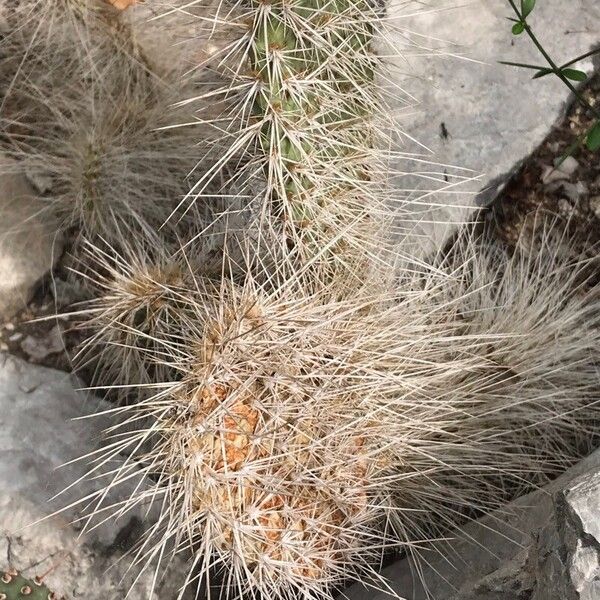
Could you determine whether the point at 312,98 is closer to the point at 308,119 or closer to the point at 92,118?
the point at 308,119

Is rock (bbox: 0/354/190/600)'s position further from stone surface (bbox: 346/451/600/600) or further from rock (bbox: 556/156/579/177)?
rock (bbox: 556/156/579/177)

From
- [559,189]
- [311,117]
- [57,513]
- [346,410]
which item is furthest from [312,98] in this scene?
[57,513]

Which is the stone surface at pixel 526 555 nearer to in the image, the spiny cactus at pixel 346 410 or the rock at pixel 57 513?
the spiny cactus at pixel 346 410

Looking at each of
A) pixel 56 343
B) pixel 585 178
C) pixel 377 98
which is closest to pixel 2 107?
pixel 56 343

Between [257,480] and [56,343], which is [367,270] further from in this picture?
[56,343]

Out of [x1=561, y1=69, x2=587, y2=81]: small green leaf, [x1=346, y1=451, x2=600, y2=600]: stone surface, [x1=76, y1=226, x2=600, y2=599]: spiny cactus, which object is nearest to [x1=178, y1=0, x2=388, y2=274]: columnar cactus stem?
[x1=76, y1=226, x2=600, y2=599]: spiny cactus

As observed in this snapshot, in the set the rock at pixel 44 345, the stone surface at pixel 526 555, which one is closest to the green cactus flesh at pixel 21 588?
the rock at pixel 44 345
